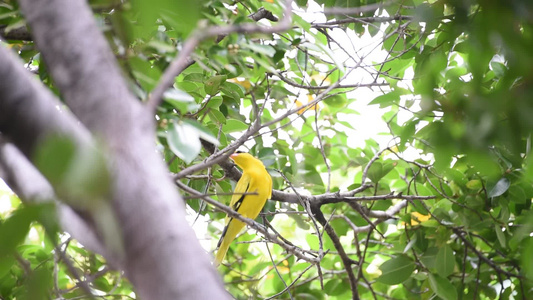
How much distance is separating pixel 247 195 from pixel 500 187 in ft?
4.23

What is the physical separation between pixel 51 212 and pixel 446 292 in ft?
9.15

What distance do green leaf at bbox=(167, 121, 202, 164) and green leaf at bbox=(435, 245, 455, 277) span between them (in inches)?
85.2

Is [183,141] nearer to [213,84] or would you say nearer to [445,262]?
[213,84]

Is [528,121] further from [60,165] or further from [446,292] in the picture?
[446,292]

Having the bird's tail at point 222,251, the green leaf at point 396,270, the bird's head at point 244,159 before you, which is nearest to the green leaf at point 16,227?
the green leaf at point 396,270

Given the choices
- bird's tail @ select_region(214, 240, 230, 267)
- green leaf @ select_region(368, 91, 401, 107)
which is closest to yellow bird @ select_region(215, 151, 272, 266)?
bird's tail @ select_region(214, 240, 230, 267)

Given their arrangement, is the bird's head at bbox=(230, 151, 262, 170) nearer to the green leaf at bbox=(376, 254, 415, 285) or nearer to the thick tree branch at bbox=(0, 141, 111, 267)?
the green leaf at bbox=(376, 254, 415, 285)

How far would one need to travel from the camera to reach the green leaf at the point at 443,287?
3025 mm

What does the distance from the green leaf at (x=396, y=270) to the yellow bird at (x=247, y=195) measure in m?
0.73

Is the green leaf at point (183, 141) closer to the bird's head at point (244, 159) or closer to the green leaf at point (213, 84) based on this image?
the green leaf at point (213, 84)

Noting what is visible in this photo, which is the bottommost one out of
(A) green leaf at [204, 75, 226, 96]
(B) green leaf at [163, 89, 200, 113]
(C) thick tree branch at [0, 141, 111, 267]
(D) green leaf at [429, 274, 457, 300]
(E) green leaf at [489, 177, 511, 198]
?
(D) green leaf at [429, 274, 457, 300]

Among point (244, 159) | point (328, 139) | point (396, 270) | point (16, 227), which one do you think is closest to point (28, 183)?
point (16, 227)

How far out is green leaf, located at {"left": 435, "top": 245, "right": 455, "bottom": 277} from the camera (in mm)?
3057

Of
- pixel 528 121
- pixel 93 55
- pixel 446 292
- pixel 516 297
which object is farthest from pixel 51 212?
pixel 516 297
